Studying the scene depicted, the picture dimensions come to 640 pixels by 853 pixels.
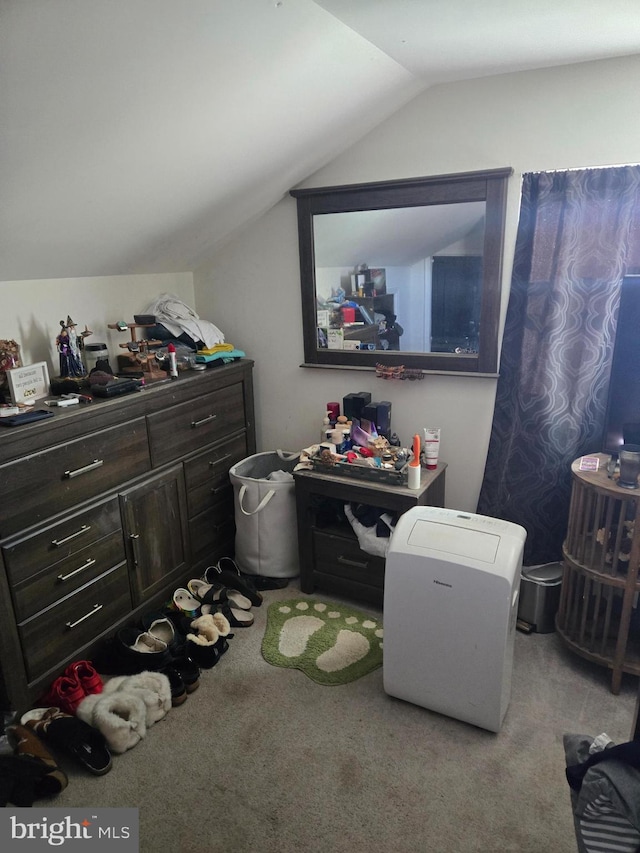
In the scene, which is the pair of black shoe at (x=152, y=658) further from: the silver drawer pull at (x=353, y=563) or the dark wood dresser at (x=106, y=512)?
the silver drawer pull at (x=353, y=563)

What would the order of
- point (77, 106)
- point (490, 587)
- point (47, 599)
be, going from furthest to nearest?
point (47, 599)
point (490, 587)
point (77, 106)

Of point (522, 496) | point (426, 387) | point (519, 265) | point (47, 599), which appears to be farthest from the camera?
point (426, 387)

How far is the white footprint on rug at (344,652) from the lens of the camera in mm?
2225

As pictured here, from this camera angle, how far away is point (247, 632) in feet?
7.97

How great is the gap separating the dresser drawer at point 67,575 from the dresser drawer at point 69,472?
0.19 meters

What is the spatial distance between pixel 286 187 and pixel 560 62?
1227mm

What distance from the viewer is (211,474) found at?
110 inches

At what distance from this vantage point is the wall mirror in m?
2.45

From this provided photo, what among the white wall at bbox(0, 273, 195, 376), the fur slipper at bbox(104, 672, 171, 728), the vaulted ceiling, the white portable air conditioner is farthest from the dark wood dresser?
the white portable air conditioner

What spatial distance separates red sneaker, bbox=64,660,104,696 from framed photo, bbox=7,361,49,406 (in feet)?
3.12

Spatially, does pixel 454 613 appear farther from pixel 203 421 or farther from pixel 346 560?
pixel 203 421

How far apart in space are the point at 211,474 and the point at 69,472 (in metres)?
0.86

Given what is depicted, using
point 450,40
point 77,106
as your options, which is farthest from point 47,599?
point 450,40

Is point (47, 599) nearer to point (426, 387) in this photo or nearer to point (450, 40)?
point (426, 387)
